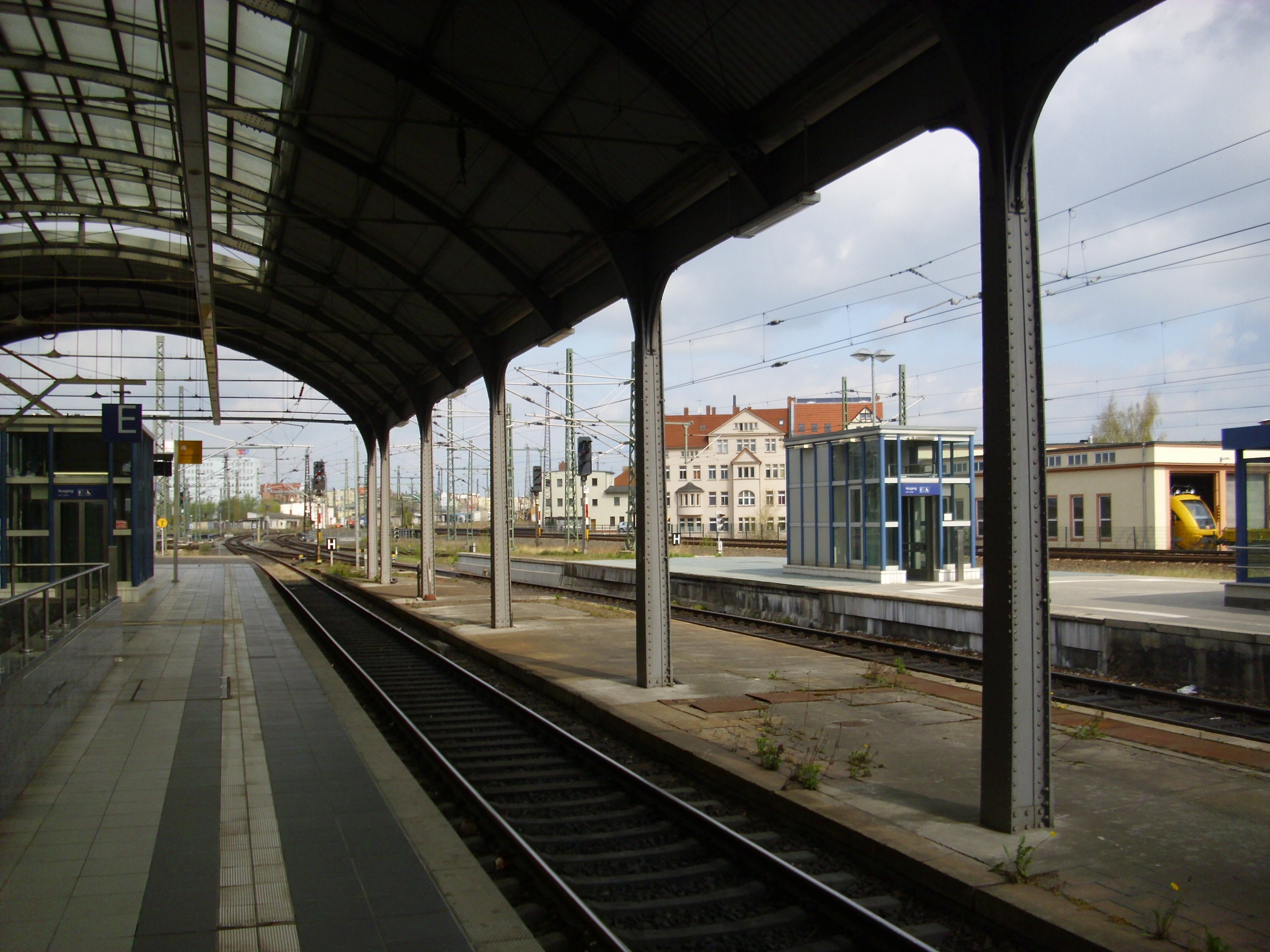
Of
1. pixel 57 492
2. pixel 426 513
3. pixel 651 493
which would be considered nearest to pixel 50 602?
pixel 651 493

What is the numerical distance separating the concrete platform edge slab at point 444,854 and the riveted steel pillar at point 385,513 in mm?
17705

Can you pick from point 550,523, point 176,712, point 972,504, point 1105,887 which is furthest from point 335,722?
point 550,523

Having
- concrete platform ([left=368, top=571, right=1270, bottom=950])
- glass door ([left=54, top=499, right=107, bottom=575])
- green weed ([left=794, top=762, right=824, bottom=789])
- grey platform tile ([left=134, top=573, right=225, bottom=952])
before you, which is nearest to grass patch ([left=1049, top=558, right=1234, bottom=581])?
concrete platform ([left=368, top=571, right=1270, bottom=950])

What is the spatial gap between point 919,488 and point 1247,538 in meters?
6.17

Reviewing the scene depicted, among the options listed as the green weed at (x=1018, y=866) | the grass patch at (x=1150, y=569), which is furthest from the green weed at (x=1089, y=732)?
the grass patch at (x=1150, y=569)

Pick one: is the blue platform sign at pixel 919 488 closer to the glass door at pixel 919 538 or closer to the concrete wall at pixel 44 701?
the glass door at pixel 919 538

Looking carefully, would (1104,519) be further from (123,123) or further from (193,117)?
(193,117)

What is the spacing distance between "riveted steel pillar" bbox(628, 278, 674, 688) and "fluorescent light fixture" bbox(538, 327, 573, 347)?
301cm

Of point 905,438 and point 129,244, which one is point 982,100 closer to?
point 905,438

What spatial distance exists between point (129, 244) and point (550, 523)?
64.8 m

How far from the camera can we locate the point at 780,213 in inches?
336

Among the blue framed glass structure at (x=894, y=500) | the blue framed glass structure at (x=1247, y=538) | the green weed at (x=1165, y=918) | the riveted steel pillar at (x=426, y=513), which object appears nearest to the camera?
the green weed at (x=1165, y=918)

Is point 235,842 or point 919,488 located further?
point 919,488

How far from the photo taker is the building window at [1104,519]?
1393 inches
